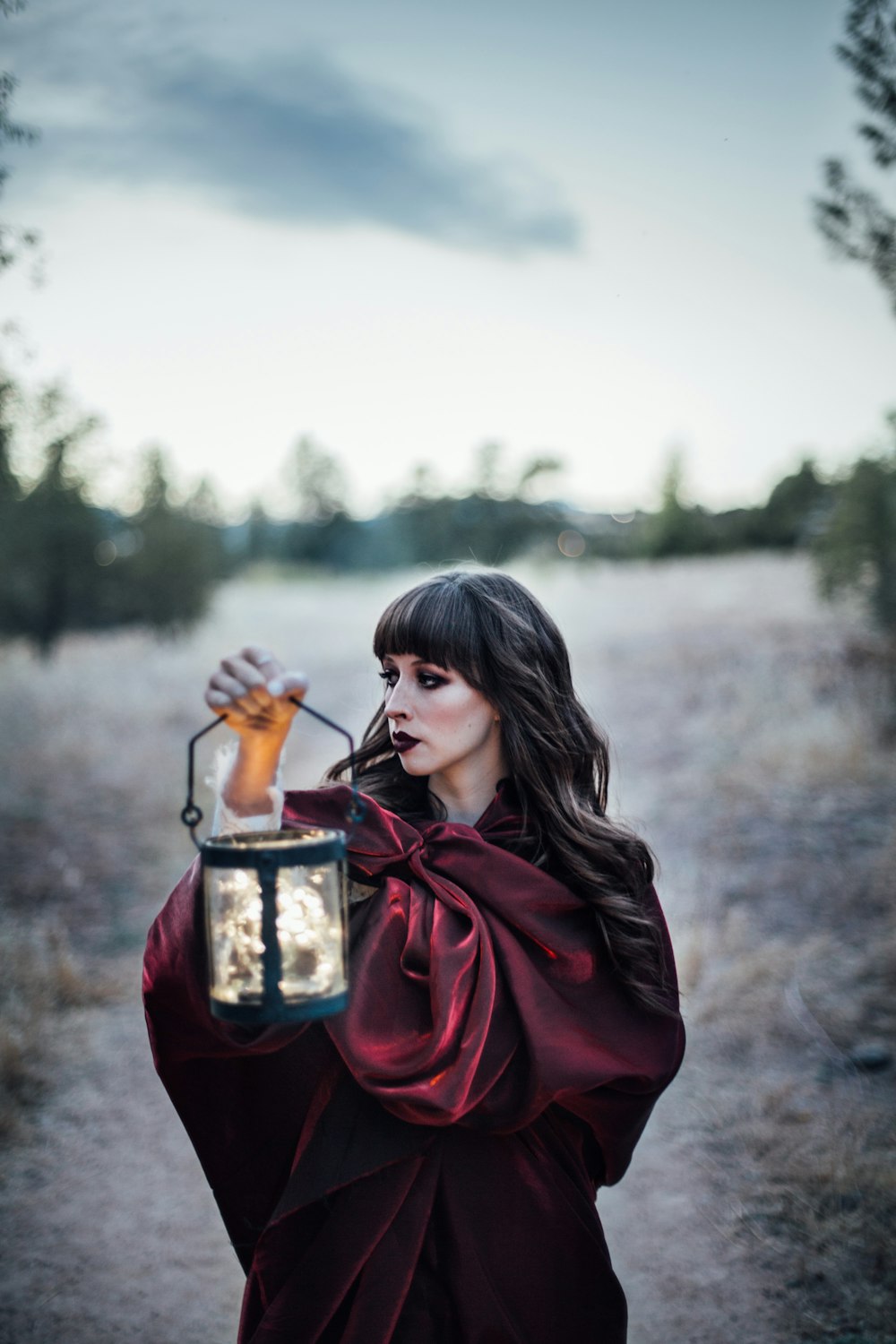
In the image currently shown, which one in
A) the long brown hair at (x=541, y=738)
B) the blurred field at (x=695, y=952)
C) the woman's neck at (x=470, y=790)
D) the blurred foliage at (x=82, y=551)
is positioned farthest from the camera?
the blurred foliage at (x=82, y=551)

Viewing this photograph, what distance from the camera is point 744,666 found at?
38.8 ft

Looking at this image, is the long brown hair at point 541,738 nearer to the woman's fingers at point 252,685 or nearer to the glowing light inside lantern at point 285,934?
the woman's fingers at point 252,685

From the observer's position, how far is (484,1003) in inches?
83.4

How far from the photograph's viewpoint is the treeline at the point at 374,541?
10.7 meters

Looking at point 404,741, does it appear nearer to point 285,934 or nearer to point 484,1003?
point 484,1003

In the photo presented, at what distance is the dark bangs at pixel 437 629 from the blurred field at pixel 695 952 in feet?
2.16

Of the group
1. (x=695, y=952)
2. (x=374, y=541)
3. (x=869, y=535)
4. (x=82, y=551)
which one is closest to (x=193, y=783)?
(x=695, y=952)

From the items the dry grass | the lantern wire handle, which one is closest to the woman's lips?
the lantern wire handle

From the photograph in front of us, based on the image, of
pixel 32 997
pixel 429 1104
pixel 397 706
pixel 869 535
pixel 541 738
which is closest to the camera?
pixel 429 1104

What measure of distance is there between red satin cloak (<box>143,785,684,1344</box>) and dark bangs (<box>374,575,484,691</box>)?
0.39 m

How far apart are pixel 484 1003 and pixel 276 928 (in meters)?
0.63

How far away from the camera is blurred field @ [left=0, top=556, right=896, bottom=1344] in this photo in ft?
12.5

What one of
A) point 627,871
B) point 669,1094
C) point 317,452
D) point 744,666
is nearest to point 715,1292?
point 669,1094

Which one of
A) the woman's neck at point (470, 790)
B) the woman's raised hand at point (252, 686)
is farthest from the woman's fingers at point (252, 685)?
the woman's neck at point (470, 790)
